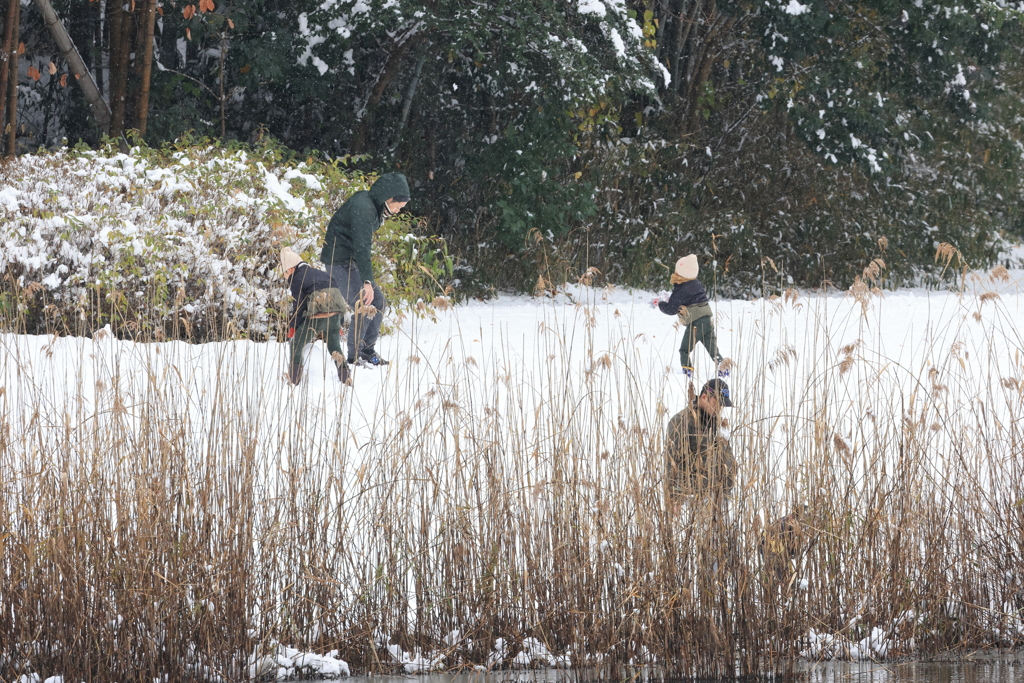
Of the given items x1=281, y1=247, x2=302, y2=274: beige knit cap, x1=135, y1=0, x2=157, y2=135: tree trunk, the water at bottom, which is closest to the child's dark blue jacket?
x1=281, y1=247, x2=302, y2=274: beige knit cap

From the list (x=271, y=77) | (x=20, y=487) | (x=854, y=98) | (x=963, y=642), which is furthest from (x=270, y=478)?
(x=854, y=98)

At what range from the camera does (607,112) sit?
12.2 m

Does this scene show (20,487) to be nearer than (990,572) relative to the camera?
Yes

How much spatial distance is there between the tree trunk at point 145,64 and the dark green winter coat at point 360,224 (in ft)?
15.8

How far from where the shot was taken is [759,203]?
46.2 ft

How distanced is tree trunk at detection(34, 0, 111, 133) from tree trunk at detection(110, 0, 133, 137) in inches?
6.6

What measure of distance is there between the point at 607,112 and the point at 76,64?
5826 millimetres

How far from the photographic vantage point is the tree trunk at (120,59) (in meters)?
10.3

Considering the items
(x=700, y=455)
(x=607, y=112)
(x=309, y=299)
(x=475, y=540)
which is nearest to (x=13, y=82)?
(x=607, y=112)

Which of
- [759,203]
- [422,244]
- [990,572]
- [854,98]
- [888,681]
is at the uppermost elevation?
[854,98]

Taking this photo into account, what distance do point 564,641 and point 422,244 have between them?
5.88 meters

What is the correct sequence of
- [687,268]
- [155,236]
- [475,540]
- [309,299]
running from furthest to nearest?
[155,236] < [687,268] < [309,299] < [475,540]

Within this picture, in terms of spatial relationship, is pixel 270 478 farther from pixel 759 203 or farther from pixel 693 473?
pixel 759 203

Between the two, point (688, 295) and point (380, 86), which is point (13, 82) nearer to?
point (380, 86)
